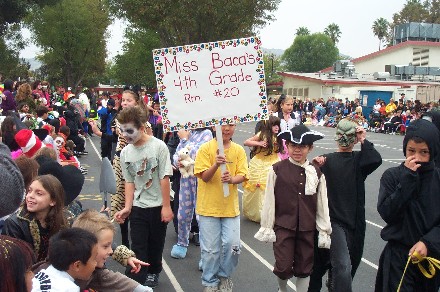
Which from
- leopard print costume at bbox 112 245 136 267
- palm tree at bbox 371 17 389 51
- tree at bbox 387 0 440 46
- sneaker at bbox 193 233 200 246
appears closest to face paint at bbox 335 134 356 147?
leopard print costume at bbox 112 245 136 267

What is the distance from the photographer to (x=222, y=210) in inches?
233

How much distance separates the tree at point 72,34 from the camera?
57.1 m

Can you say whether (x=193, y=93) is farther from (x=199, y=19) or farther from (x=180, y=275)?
(x=199, y=19)

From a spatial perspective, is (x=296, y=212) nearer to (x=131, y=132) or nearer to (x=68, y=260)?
(x=131, y=132)

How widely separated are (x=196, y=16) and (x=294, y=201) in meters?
36.9

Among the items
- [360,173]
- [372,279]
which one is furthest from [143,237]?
[372,279]

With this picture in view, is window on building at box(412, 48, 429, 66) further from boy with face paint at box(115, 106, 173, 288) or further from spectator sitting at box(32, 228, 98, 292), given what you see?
spectator sitting at box(32, 228, 98, 292)

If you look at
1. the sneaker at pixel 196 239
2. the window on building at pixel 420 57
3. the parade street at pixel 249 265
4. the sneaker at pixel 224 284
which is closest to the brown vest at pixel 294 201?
the sneaker at pixel 224 284

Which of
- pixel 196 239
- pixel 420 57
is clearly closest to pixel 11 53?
pixel 420 57

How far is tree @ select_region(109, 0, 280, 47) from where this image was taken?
1582 inches

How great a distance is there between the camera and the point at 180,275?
694 cm

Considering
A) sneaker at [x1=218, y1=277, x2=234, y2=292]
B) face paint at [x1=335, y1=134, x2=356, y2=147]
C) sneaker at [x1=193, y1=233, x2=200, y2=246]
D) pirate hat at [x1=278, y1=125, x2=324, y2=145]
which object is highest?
pirate hat at [x1=278, y1=125, x2=324, y2=145]

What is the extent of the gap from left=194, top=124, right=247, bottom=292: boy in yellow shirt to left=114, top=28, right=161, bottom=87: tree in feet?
210

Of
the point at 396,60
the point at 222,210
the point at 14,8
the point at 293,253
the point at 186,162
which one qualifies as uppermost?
the point at 14,8
